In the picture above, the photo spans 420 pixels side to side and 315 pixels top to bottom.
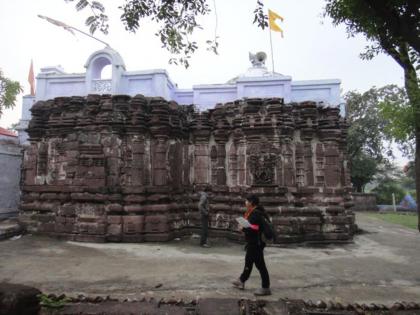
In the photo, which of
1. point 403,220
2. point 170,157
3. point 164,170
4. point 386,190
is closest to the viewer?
point 164,170

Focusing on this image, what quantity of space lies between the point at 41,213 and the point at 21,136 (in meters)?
4.58

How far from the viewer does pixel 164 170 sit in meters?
9.74

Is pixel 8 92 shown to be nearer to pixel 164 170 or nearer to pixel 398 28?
pixel 164 170

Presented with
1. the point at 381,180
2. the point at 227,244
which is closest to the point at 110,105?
the point at 227,244

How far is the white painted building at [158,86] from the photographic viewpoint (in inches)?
404

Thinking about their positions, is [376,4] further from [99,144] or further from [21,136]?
[21,136]

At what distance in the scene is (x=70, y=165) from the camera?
9828mm

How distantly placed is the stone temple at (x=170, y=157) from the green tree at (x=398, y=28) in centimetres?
493

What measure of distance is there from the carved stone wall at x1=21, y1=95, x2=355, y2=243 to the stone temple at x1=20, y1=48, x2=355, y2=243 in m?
0.03

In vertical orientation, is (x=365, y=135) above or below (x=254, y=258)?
above

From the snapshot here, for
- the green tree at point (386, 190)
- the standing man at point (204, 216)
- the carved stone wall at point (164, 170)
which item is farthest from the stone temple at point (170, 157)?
the green tree at point (386, 190)

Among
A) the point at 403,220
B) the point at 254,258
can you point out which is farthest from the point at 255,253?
the point at 403,220

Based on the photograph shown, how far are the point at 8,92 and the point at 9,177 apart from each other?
337cm

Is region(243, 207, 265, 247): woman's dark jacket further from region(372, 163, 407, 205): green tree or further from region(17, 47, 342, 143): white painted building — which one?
region(372, 163, 407, 205): green tree
